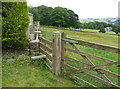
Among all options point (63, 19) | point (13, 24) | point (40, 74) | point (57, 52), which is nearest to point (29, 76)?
point (40, 74)

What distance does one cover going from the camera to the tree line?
394cm

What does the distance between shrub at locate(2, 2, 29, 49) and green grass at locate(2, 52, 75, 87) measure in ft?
4.31

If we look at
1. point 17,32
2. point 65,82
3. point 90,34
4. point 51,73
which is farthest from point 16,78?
point 17,32

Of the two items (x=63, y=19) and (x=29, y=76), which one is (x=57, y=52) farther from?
(x=63, y=19)

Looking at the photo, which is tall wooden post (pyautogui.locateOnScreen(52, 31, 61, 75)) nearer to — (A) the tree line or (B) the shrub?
(A) the tree line

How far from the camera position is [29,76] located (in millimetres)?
3471

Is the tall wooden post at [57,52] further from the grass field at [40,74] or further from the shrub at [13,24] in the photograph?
the shrub at [13,24]

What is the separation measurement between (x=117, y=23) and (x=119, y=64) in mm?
1682

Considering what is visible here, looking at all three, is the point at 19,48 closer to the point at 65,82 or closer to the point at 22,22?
the point at 22,22

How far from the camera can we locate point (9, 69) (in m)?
3.92

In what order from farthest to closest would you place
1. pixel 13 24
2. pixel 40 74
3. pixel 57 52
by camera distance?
1. pixel 13 24
2. pixel 40 74
3. pixel 57 52

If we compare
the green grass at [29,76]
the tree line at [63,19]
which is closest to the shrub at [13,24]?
the green grass at [29,76]

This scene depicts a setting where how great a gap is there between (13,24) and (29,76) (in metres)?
2.91

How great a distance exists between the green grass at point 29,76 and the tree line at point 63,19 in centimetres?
188
